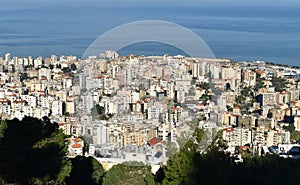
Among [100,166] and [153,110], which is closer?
[100,166]

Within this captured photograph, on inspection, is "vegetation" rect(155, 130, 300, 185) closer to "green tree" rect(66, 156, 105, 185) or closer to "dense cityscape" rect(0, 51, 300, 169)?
"dense cityscape" rect(0, 51, 300, 169)

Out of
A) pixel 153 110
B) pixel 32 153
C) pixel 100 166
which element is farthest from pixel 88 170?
pixel 32 153

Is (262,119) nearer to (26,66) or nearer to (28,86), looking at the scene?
(28,86)

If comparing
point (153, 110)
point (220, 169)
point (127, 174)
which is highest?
point (153, 110)

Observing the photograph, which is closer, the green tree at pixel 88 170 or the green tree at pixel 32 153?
the green tree at pixel 32 153

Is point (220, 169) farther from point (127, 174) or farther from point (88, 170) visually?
point (88, 170)

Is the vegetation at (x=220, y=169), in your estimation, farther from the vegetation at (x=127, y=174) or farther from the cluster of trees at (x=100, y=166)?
the vegetation at (x=127, y=174)

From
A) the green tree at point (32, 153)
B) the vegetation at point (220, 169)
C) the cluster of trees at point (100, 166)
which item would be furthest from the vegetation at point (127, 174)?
the green tree at point (32, 153)

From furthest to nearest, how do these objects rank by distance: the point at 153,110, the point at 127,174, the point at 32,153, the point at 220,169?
the point at 153,110 < the point at 127,174 < the point at 220,169 < the point at 32,153
